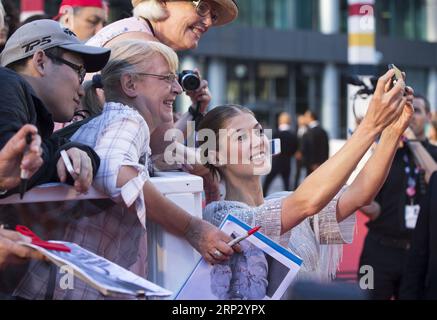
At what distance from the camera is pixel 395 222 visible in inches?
257

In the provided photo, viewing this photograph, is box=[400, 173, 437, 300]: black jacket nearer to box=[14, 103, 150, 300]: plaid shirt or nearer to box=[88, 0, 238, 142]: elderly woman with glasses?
box=[88, 0, 238, 142]: elderly woman with glasses

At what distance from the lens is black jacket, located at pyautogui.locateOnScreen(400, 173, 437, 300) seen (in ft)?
15.9

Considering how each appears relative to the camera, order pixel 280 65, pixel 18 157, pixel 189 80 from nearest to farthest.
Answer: pixel 18 157 → pixel 189 80 → pixel 280 65

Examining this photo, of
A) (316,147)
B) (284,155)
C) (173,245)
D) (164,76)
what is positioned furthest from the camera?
(284,155)

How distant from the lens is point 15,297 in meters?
2.60

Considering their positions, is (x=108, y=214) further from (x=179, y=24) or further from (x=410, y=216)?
(x=410, y=216)

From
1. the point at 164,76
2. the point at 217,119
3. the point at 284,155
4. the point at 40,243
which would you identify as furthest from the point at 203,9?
the point at 284,155

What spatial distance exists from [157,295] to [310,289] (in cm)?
66

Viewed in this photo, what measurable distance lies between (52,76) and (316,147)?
11621 millimetres

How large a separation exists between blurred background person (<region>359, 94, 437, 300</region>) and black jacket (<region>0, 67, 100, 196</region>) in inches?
152

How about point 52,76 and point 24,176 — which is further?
point 52,76

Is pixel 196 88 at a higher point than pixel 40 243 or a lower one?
lower

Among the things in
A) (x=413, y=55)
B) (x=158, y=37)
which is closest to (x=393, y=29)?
(x=413, y=55)

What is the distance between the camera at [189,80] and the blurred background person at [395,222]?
270cm
